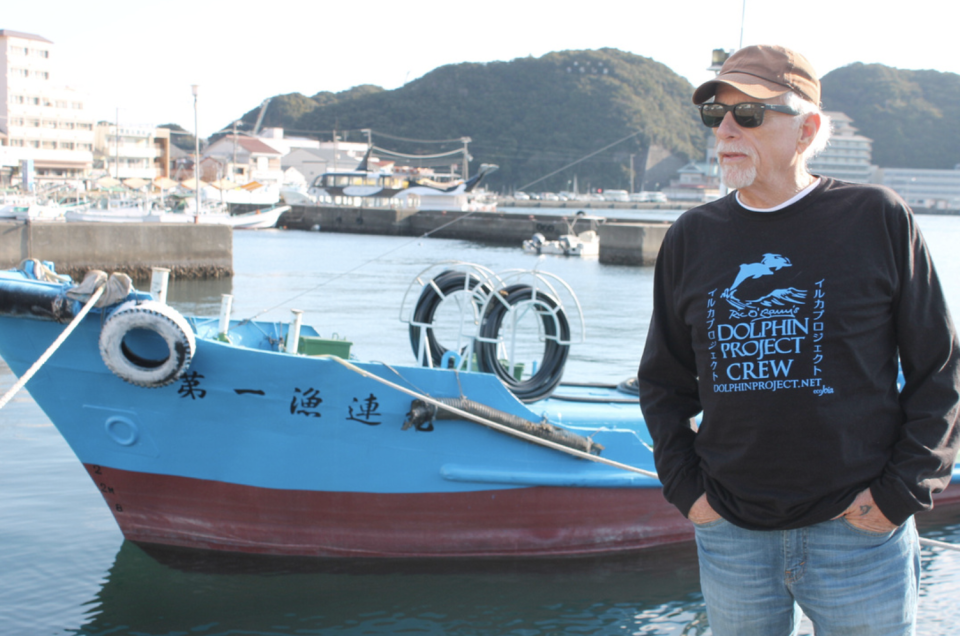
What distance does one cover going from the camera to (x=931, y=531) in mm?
6535

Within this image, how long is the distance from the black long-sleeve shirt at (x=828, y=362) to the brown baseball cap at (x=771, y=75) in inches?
9.1

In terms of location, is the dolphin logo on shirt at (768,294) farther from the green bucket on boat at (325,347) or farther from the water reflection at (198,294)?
the water reflection at (198,294)

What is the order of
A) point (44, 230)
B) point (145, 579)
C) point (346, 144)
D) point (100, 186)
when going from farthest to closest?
point (346, 144) < point (100, 186) < point (44, 230) < point (145, 579)

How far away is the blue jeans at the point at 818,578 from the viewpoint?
171cm

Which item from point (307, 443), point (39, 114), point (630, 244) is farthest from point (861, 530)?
point (39, 114)

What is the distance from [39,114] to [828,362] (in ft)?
281

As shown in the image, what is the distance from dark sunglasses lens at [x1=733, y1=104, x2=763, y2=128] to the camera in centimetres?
179

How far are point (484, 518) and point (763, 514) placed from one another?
12.1ft

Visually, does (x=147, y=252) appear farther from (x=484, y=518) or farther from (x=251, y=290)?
(x=484, y=518)

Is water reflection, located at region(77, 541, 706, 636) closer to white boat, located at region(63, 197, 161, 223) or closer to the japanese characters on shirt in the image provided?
the japanese characters on shirt

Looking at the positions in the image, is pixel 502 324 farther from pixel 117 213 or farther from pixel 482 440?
pixel 117 213

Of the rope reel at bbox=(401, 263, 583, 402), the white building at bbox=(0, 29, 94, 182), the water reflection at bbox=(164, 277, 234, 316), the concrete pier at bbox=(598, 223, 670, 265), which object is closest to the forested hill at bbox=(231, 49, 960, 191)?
the white building at bbox=(0, 29, 94, 182)

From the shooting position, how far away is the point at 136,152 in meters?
79.8

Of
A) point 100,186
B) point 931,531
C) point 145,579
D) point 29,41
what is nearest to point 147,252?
point 145,579
